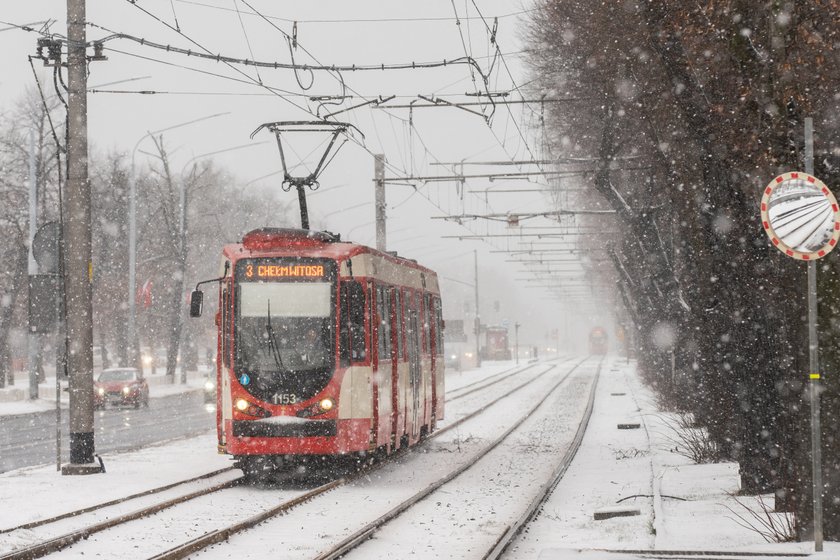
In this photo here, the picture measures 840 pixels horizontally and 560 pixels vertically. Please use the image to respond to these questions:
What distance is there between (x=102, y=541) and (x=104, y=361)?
A: 54.8 m

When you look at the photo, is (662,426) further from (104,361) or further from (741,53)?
(104,361)

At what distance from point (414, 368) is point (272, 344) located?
4.51m

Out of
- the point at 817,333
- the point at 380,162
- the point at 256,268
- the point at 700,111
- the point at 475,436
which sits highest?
the point at 380,162

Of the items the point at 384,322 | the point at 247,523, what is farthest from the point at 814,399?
the point at 384,322

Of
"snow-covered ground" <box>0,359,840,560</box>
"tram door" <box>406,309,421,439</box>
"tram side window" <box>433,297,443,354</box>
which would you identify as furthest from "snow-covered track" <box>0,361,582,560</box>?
"tram side window" <box>433,297,443,354</box>

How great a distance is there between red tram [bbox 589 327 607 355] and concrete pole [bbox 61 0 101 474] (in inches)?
4430

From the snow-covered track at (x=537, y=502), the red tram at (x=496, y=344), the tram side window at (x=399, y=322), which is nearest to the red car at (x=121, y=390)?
the snow-covered track at (x=537, y=502)

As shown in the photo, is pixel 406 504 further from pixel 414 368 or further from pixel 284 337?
pixel 414 368

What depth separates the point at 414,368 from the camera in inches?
797

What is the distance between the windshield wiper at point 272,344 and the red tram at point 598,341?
113 metres

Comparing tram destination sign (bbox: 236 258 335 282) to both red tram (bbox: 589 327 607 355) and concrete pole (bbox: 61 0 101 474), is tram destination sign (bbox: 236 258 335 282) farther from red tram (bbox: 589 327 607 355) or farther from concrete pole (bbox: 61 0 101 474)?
red tram (bbox: 589 327 607 355)

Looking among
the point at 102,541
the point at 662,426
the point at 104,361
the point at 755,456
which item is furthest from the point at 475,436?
the point at 104,361

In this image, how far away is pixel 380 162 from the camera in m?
34.3

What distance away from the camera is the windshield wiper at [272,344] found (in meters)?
16.1
